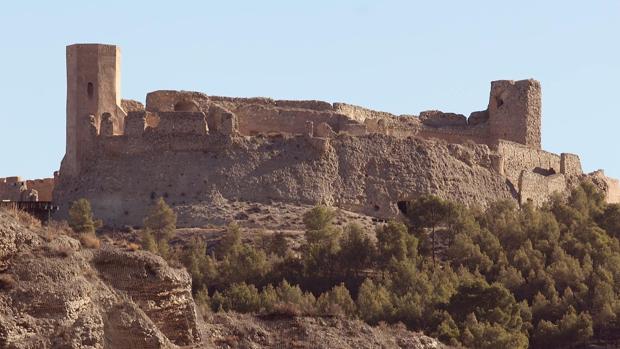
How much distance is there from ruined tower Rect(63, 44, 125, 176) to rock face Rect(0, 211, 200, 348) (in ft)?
128

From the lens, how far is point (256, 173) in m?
66.3

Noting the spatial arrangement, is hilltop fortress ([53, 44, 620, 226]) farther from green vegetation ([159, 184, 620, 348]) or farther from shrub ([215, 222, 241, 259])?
shrub ([215, 222, 241, 259])

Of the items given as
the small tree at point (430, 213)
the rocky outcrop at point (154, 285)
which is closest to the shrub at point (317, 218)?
the small tree at point (430, 213)

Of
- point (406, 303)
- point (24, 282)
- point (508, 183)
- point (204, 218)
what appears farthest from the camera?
point (508, 183)

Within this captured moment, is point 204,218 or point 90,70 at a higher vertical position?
point 90,70

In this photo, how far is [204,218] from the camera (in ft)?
210

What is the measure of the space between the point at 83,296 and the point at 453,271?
37.9 m

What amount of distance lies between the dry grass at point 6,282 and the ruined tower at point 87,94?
138 ft

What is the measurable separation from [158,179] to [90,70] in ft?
14.0

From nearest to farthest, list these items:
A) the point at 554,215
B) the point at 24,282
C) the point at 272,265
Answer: the point at 24,282
the point at 272,265
the point at 554,215

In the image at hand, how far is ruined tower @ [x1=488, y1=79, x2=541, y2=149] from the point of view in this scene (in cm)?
7575

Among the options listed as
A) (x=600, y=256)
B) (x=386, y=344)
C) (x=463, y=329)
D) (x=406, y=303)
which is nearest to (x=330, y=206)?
(x=600, y=256)

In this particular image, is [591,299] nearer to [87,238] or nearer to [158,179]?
[158,179]

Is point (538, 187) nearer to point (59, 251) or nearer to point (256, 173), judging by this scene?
point (256, 173)
